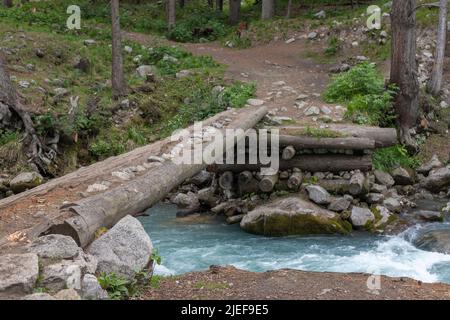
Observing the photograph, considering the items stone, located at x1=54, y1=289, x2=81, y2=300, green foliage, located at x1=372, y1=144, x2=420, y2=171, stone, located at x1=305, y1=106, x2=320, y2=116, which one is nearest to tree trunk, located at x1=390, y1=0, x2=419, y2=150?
green foliage, located at x1=372, y1=144, x2=420, y2=171

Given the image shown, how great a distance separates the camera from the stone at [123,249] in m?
5.67

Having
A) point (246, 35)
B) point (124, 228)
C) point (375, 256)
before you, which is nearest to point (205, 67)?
point (246, 35)

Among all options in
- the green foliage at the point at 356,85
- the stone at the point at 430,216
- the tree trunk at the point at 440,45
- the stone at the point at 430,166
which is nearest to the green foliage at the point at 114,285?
the stone at the point at 430,216

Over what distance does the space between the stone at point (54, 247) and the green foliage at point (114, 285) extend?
0.42m

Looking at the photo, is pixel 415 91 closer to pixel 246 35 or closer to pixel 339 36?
pixel 339 36

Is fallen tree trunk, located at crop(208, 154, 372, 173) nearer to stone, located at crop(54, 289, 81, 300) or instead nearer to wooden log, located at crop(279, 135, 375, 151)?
wooden log, located at crop(279, 135, 375, 151)

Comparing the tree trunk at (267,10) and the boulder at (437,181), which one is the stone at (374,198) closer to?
the boulder at (437,181)

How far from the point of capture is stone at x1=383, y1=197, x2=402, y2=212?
12.6 metres

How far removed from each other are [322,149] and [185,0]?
23.5m

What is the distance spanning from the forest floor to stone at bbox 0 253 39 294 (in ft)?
4.63

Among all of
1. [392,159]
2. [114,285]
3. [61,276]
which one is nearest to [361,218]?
[392,159]

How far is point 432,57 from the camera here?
61.5ft

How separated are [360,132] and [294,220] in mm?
3160

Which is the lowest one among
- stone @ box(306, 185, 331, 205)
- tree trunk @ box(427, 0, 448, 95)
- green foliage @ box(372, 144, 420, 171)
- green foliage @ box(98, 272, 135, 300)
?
stone @ box(306, 185, 331, 205)
